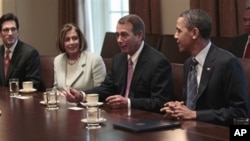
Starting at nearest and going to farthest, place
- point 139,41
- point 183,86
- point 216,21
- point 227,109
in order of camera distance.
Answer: point 227,109, point 183,86, point 139,41, point 216,21

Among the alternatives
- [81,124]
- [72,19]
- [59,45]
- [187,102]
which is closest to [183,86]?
[187,102]

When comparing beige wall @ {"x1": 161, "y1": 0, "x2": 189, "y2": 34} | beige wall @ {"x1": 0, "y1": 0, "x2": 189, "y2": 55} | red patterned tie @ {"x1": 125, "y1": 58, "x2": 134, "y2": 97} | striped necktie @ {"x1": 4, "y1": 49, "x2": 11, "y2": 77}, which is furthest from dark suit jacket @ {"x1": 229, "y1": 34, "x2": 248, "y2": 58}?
beige wall @ {"x1": 0, "y1": 0, "x2": 189, "y2": 55}

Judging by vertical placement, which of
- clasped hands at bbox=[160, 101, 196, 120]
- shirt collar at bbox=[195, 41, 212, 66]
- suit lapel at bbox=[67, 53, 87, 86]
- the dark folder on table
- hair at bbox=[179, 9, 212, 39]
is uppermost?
hair at bbox=[179, 9, 212, 39]

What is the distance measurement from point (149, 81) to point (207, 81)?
0.54 m

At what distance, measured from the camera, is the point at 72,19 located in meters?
6.13

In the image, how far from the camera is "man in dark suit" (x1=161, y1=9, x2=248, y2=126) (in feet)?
8.55

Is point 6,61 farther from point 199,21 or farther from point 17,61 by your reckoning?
point 199,21

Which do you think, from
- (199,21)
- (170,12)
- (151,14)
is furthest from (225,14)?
(199,21)

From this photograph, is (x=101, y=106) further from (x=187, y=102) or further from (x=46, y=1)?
(x=46, y=1)

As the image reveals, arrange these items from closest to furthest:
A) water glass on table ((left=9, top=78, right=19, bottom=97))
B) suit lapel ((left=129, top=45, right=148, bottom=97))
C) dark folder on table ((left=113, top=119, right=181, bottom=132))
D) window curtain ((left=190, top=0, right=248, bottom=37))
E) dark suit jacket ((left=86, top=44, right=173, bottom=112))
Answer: dark folder on table ((left=113, top=119, right=181, bottom=132)) < dark suit jacket ((left=86, top=44, right=173, bottom=112)) < suit lapel ((left=129, top=45, right=148, bottom=97)) < water glass on table ((left=9, top=78, right=19, bottom=97)) < window curtain ((left=190, top=0, right=248, bottom=37))

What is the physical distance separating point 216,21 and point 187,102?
1531mm

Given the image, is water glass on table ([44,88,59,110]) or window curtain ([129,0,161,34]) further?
window curtain ([129,0,161,34])

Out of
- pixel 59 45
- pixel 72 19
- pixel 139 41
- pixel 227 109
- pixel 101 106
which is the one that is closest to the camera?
pixel 227 109

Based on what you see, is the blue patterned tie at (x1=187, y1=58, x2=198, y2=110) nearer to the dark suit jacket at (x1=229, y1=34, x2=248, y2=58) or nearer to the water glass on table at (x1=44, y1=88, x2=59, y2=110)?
the water glass on table at (x1=44, y1=88, x2=59, y2=110)
